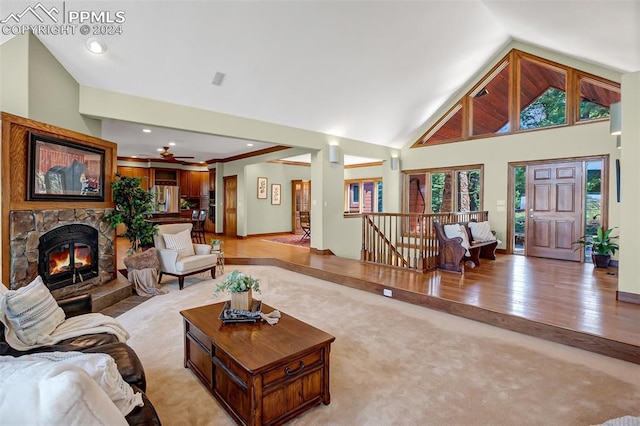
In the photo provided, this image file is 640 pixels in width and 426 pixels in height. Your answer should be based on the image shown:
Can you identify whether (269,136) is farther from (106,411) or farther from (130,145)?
(106,411)

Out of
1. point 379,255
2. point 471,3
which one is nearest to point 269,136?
point 379,255

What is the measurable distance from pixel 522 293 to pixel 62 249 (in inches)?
221

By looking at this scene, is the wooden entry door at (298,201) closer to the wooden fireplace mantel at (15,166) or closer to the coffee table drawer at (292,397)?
the wooden fireplace mantel at (15,166)

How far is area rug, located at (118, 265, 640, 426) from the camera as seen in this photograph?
201cm

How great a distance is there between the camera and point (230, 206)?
405 inches

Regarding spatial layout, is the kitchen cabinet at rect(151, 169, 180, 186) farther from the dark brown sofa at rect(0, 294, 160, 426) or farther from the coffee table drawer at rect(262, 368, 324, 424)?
the coffee table drawer at rect(262, 368, 324, 424)

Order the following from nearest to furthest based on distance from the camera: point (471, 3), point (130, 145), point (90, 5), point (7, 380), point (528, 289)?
point (7, 380) → point (90, 5) → point (528, 289) → point (471, 3) → point (130, 145)

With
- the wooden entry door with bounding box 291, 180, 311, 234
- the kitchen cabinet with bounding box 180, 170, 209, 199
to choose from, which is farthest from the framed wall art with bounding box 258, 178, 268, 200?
the kitchen cabinet with bounding box 180, 170, 209, 199

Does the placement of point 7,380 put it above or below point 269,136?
below

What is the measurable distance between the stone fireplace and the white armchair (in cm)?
67

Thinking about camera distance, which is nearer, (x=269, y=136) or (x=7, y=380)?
(x=7, y=380)

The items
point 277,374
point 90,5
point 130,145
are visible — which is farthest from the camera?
point 130,145

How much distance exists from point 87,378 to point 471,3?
20.5 feet

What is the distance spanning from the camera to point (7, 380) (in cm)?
85
